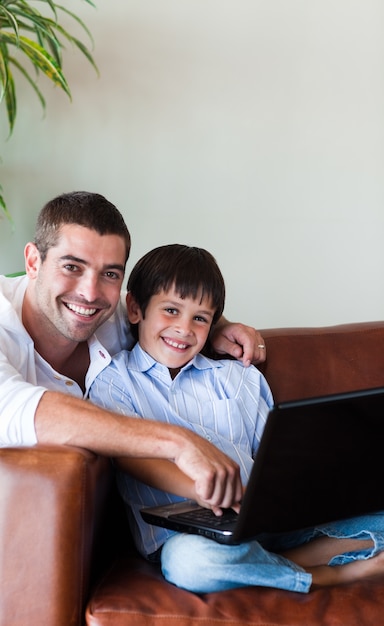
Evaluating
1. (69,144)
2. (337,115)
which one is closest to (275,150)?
(337,115)

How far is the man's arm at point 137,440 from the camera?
1375 millimetres

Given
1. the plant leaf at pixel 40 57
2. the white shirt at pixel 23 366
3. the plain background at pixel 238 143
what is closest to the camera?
the white shirt at pixel 23 366

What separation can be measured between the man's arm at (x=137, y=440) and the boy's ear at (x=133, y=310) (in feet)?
1.76

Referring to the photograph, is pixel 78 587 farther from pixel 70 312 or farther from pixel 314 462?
pixel 70 312

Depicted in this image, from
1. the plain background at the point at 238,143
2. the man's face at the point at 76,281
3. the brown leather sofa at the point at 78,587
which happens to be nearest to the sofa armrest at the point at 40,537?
the brown leather sofa at the point at 78,587

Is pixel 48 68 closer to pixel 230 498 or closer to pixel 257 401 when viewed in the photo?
pixel 257 401

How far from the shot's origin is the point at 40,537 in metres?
1.31

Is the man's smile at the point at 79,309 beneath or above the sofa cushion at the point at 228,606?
above

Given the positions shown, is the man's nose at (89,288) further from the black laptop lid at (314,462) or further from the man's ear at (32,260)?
the black laptop lid at (314,462)

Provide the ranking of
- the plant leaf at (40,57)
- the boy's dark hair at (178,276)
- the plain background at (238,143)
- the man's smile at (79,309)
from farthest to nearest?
the plain background at (238,143) < the plant leaf at (40,57) < the boy's dark hair at (178,276) < the man's smile at (79,309)

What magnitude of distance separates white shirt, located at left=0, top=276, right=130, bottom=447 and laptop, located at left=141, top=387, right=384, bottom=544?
37 cm

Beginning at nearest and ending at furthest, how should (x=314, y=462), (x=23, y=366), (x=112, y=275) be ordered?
(x=314, y=462)
(x=23, y=366)
(x=112, y=275)

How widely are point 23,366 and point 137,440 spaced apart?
403 millimetres

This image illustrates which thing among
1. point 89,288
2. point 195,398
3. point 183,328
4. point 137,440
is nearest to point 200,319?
point 183,328
